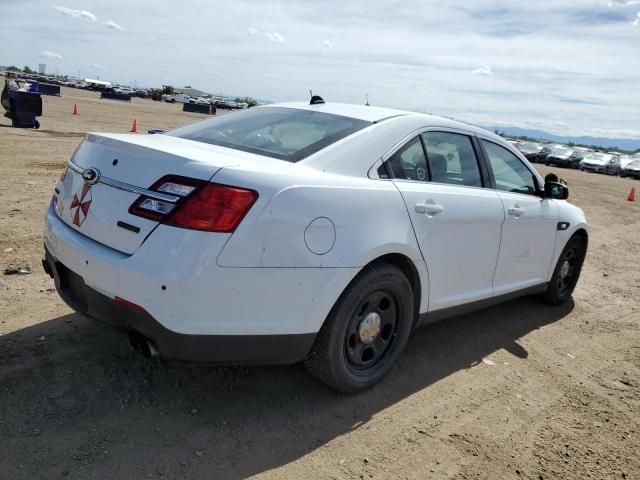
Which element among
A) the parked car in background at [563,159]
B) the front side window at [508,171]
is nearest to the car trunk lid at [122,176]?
the front side window at [508,171]

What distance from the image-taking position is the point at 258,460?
265 centimetres

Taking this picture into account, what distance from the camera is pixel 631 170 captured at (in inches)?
1342

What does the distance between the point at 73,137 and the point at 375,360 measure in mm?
14885

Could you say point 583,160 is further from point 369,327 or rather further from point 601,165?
point 369,327

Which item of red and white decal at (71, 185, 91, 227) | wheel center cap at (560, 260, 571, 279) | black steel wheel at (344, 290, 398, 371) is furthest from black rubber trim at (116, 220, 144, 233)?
wheel center cap at (560, 260, 571, 279)

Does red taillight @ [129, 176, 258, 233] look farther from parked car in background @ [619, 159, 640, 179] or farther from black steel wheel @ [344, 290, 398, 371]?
parked car in background @ [619, 159, 640, 179]

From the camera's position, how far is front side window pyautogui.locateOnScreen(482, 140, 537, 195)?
4324mm

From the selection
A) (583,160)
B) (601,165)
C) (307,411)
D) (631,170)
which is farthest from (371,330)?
(583,160)

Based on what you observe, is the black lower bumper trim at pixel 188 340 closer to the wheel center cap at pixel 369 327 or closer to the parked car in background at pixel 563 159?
the wheel center cap at pixel 369 327

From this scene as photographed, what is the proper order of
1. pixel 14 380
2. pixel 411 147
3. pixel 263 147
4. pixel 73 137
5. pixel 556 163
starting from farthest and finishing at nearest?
pixel 556 163
pixel 73 137
pixel 411 147
pixel 263 147
pixel 14 380

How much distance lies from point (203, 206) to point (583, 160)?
40057 millimetres

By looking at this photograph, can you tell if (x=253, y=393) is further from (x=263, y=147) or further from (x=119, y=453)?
(x=263, y=147)

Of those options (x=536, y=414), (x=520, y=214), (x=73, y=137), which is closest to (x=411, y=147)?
(x=520, y=214)

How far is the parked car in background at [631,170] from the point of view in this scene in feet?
111
